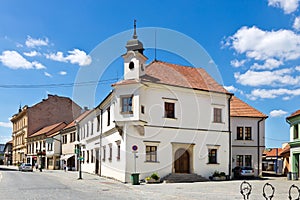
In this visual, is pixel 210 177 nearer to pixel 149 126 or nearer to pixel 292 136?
pixel 149 126

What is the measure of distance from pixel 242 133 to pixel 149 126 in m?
14.2

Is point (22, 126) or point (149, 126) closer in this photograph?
point (149, 126)

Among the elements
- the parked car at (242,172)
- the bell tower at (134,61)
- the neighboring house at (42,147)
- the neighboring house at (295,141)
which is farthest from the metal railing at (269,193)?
the neighboring house at (42,147)

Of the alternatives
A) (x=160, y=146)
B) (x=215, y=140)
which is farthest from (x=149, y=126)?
(x=215, y=140)

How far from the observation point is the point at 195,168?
32125 millimetres

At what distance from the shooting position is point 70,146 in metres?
59.2

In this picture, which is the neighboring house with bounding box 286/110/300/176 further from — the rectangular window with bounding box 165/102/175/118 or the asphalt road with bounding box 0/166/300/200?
the rectangular window with bounding box 165/102/175/118

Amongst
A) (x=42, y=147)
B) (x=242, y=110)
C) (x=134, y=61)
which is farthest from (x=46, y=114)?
(x=134, y=61)

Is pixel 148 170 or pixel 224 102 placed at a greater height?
pixel 224 102

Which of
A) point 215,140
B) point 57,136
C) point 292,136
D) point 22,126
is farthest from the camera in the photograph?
point 22,126

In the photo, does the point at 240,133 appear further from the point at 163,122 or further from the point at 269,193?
the point at 269,193

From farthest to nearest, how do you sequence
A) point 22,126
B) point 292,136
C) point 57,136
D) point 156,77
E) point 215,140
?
point 22,126, point 57,136, point 292,136, point 215,140, point 156,77

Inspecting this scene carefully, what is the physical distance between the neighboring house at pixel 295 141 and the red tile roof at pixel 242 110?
2977 mm

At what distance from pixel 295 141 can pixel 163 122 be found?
1485 cm
